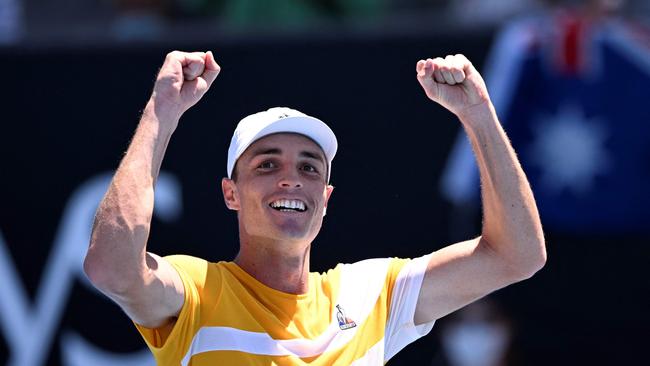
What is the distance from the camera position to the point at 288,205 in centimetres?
377

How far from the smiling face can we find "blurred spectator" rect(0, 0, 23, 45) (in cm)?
412

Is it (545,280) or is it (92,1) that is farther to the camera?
(92,1)

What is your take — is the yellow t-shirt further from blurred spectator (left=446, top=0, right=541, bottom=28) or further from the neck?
blurred spectator (left=446, top=0, right=541, bottom=28)

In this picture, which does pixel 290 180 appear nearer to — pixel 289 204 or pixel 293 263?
pixel 289 204

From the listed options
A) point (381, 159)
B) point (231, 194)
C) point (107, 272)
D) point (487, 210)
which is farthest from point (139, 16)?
point (107, 272)

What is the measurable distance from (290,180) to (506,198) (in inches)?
26.9

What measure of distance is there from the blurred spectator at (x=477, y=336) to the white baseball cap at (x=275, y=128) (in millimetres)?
2997

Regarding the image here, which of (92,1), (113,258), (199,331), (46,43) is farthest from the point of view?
(92,1)

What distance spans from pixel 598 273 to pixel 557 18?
143 cm

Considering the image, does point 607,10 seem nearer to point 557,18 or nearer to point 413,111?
point 557,18

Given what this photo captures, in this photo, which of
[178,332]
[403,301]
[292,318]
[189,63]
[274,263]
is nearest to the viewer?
[178,332]

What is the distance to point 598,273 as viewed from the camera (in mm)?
6715

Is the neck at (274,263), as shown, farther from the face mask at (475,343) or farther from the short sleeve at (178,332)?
the face mask at (475,343)

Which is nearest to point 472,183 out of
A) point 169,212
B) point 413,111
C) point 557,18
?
point 413,111
